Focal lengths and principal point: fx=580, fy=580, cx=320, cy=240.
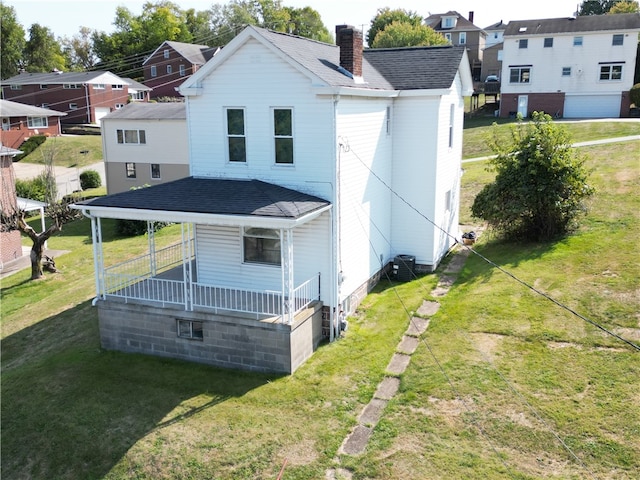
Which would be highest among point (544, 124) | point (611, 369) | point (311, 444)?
point (544, 124)

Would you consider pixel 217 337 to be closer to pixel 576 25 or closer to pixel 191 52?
pixel 576 25

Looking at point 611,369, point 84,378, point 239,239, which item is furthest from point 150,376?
point 611,369

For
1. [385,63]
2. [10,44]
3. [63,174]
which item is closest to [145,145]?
[63,174]

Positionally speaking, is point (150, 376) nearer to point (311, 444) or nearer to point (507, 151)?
point (311, 444)

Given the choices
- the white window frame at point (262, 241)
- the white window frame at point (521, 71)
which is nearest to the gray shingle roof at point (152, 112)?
the white window frame at point (262, 241)

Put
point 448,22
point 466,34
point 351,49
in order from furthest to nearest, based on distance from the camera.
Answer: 1. point 448,22
2. point 466,34
3. point 351,49

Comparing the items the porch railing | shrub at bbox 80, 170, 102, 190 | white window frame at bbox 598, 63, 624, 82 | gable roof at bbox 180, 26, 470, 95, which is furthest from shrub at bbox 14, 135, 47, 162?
white window frame at bbox 598, 63, 624, 82

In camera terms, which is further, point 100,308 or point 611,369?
point 100,308
